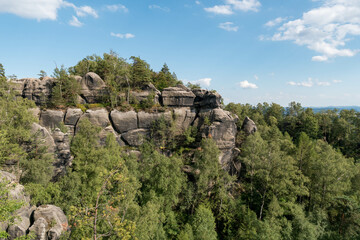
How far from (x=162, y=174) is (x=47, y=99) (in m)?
35.3

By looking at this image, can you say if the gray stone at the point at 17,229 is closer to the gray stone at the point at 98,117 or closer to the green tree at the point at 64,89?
the gray stone at the point at 98,117

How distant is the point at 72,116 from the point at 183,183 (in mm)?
29598

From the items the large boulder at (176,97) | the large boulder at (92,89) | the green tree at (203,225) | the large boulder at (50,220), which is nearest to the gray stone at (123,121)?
the large boulder at (92,89)

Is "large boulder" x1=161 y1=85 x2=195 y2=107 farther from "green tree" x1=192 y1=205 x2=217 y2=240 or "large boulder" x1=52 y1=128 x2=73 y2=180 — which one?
"green tree" x1=192 y1=205 x2=217 y2=240

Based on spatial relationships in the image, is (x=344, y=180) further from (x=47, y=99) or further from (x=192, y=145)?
(x=47, y=99)

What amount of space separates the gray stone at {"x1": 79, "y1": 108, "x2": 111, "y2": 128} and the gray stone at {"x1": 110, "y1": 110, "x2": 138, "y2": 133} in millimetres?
1576

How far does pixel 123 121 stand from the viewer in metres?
42.6

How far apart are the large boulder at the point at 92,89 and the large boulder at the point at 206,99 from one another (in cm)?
2471

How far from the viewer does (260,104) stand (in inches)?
3258

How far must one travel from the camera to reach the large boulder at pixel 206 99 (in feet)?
150

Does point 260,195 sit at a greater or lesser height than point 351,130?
lesser

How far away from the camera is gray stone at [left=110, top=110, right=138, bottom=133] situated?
139ft

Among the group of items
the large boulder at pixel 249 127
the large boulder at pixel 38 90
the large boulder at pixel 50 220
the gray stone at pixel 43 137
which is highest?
the large boulder at pixel 38 90

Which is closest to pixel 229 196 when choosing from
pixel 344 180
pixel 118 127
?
pixel 344 180
